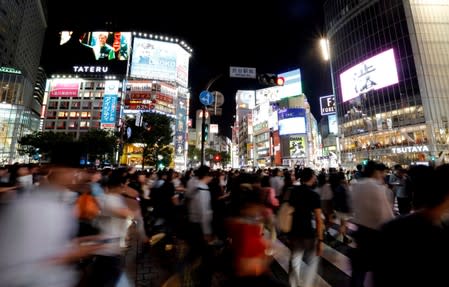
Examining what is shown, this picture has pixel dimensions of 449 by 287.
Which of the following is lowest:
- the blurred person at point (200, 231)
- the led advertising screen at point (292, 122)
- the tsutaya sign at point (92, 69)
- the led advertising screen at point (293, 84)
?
the blurred person at point (200, 231)

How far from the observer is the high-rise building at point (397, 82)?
39938 mm

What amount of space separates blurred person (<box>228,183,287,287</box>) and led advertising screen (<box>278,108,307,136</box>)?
6061 cm

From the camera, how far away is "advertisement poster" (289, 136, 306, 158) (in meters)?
58.4

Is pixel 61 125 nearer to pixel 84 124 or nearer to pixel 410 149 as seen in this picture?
pixel 84 124

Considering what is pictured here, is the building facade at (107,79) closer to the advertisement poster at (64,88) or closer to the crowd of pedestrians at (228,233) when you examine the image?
the advertisement poster at (64,88)

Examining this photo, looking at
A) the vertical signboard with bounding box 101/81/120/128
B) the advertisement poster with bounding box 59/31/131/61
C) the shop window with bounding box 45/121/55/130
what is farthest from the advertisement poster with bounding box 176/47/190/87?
the shop window with bounding box 45/121/55/130

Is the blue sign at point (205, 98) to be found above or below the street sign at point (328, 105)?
below

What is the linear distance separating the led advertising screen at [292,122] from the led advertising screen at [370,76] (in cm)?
1110

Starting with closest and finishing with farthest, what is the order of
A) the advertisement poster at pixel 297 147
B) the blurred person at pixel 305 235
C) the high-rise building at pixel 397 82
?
the blurred person at pixel 305 235
the high-rise building at pixel 397 82
the advertisement poster at pixel 297 147

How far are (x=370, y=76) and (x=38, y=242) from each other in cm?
5445

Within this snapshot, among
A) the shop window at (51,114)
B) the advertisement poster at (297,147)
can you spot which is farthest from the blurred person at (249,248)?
the shop window at (51,114)

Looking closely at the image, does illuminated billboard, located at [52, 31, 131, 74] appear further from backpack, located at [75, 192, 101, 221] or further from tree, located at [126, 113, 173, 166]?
backpack, located at [75, 192, 101, 221]

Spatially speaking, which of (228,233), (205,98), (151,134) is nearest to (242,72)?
(205,98)

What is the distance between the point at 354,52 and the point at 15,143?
256 ft
